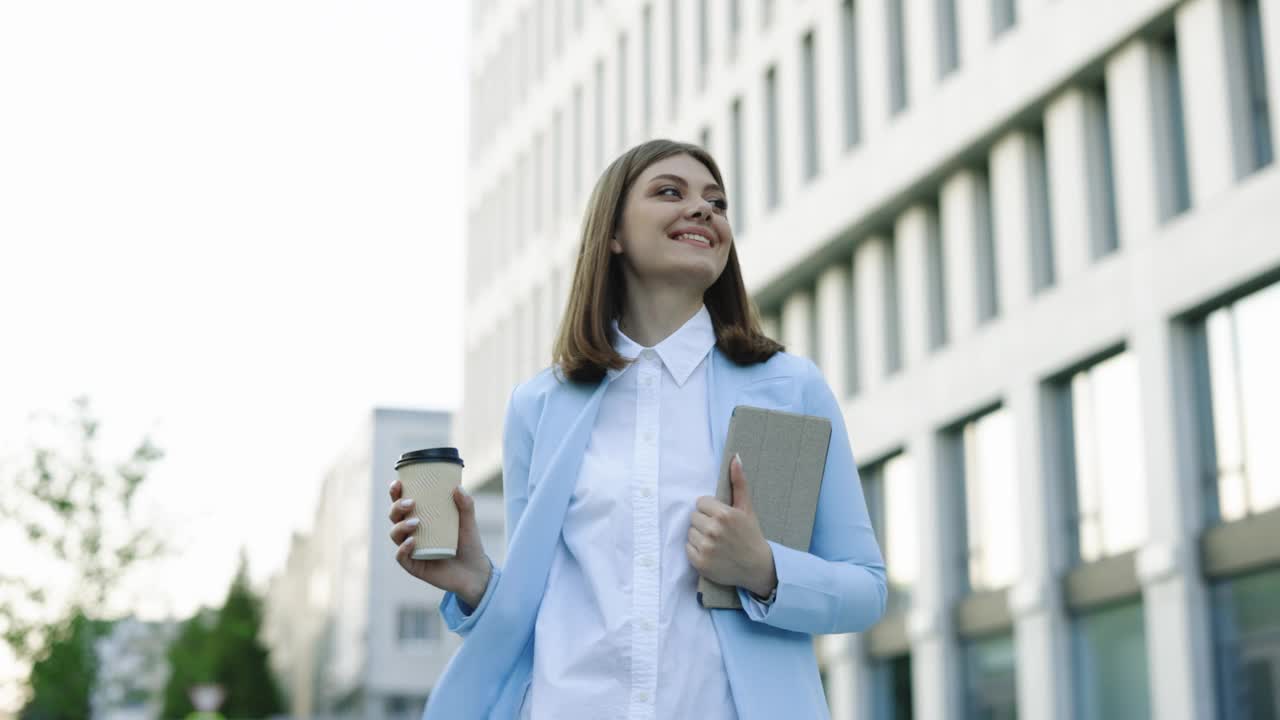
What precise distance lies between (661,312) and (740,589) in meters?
0.63

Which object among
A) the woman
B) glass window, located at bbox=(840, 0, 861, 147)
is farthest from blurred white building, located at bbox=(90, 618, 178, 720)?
the woman

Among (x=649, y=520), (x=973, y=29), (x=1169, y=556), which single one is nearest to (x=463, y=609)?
(x=649, y=520)

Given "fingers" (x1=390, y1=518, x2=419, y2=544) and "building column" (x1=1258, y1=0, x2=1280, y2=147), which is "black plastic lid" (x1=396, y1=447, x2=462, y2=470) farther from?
"building column" (x1=1258, y1=0, x2=1280, y2=147)

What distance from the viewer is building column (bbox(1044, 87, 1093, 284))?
1991 cm

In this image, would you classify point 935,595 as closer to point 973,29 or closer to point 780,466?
point 973,29

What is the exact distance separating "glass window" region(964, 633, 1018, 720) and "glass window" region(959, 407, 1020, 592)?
715mm

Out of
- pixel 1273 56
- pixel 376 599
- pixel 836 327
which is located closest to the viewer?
pixel 1273 56

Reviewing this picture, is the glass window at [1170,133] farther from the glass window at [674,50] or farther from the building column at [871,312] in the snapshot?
the glass window at [674,50]

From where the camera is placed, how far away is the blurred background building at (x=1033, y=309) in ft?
57.2

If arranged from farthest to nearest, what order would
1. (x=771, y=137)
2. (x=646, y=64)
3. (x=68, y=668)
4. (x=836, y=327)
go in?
(x=646, y=64), (x=68, y=668), (x=771, y=137), (x=836, y=327)

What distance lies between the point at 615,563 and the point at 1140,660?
16.7 metres

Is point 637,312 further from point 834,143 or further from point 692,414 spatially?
point 834,143

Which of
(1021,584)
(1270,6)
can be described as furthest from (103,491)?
(1270,6)

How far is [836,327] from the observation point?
2630 centimetres
